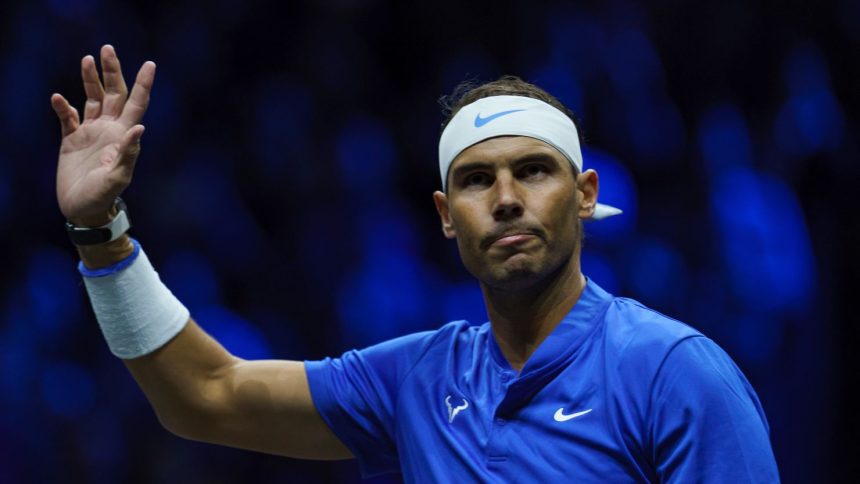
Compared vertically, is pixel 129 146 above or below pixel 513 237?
above

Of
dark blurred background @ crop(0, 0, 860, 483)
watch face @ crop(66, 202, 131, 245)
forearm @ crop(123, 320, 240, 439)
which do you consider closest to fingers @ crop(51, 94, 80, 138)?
watch face @ crop(66, 202, 131, 245)

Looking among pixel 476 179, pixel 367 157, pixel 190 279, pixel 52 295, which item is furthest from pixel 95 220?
pixel 52 295

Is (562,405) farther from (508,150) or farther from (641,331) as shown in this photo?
(508,150)

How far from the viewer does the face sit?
2193mm

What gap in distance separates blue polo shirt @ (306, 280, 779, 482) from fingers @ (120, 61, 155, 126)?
692 mm

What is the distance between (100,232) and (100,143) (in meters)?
0.19

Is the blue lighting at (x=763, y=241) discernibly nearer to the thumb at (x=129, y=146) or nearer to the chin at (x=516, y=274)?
the chin at (x=516, y=274)

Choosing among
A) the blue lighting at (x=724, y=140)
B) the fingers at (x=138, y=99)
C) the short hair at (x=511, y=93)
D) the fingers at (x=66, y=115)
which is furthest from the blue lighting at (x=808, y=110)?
the fingers at (x=66, y=115)

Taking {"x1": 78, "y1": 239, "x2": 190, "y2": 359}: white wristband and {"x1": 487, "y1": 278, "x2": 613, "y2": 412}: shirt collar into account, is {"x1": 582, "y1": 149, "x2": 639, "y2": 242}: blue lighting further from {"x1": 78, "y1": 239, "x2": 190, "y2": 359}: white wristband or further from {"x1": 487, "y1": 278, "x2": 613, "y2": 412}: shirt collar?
{"x1": 78, "y1": 239, "x2": 190, "y2": 359}: white wristband

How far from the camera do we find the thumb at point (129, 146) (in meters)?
2.24

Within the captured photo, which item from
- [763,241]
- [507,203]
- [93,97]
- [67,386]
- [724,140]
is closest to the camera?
[507,203]

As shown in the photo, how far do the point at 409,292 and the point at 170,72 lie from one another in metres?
1.55

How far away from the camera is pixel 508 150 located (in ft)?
7.45

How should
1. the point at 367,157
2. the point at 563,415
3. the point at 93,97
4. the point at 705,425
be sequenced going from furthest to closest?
the point at 367,157, the point at 93,97, the point at 563,415, the point at 705,425
